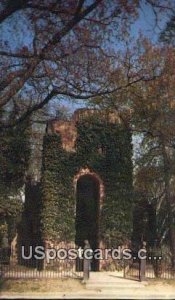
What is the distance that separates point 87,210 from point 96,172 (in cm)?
207

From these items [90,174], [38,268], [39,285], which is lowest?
[39,285]

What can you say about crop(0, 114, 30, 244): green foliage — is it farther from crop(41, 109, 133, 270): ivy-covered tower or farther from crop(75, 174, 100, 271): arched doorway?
crop(75, 174, 100, 271): arched doorway

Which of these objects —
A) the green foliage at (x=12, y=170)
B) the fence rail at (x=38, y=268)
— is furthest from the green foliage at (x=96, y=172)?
the green foliage at (x=12, y=170)

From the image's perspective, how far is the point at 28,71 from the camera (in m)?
13.5

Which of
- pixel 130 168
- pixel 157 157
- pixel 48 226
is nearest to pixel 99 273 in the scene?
pixel 48 226

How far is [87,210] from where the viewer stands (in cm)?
2402

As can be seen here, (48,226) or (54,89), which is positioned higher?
(54,89)

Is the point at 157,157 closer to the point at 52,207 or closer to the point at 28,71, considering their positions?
the point at 52,207

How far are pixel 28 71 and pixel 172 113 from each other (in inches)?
480

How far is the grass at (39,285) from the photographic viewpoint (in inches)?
678

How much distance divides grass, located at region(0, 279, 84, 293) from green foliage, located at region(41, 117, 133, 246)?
3890 millimetres

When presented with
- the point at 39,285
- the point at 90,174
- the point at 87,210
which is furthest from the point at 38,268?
the point at 90,174

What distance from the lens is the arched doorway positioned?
23.6m

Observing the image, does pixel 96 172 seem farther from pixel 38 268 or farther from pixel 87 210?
pixel 38 268
